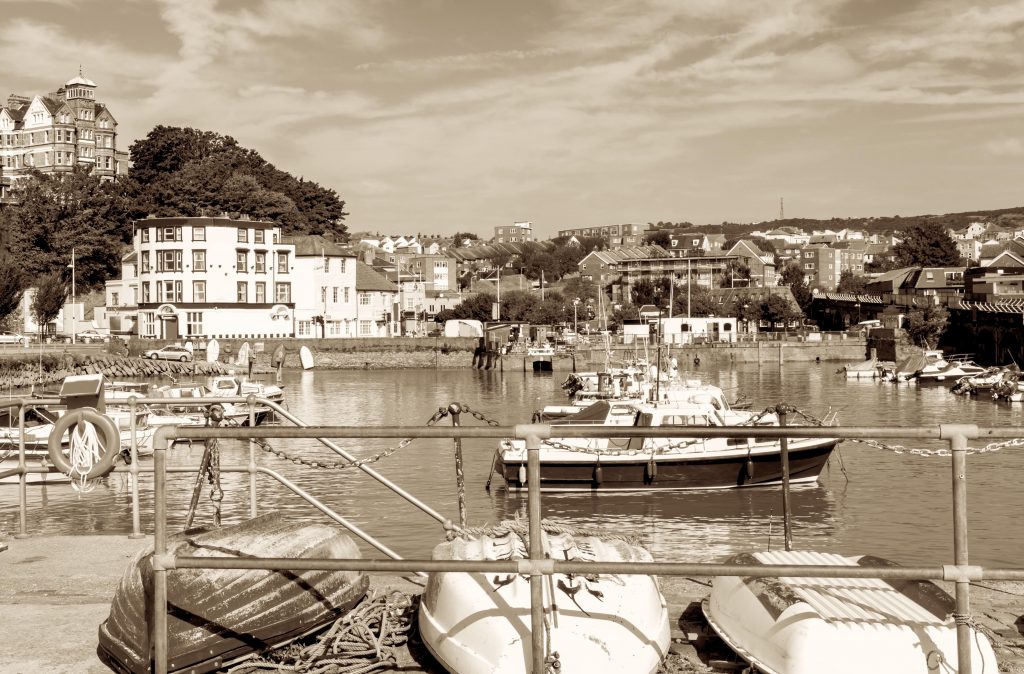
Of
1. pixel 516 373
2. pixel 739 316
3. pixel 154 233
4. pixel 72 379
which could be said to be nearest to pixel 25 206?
pixel 154 233

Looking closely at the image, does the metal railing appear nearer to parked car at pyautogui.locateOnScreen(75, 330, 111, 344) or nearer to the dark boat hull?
the dark boat hull

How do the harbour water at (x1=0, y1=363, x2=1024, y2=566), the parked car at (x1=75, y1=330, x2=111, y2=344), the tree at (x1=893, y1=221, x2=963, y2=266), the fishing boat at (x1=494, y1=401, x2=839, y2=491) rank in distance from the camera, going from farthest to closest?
the tree at (x1=893, y1=221, x2=963, y2=266) → the parked car at (x1=75, y1=330, x2=111, y2=344) → the fishing boat at (x1=494, y1=401, x2=839, y2=491) → the harbour water at (x1=0, y1=363, x2=1024, y2=566)

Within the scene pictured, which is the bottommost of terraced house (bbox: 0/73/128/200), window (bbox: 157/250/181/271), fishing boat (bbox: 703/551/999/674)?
fishing boat (bbox: 703/551/999/674)

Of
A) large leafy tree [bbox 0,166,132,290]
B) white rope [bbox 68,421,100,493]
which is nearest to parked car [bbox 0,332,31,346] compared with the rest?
large leafy tree [bbox 0,166,132,290]

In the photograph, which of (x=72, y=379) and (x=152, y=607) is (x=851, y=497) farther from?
(x=152, y=607)

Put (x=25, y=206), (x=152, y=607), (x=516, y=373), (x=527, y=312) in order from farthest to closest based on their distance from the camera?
(x=527, y=312)
(x=25, y=206)
(x=516, y=373)
(x=152, y=607)

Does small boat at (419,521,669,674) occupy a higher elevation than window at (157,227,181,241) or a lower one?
lower

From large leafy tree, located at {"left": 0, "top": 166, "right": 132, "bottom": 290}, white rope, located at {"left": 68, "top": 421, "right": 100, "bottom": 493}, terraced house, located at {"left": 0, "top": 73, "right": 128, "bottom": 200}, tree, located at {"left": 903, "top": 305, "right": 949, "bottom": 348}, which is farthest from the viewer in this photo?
terraced house, located at {"left": 0, "top": 73, "right": 128, "bottom": 200}

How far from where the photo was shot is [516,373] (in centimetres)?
8838

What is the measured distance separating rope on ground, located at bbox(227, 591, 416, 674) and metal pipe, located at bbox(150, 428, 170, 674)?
69 cm

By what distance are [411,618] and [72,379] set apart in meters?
7.79

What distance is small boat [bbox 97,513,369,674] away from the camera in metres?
6.16

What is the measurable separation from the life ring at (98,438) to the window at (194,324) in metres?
81.5

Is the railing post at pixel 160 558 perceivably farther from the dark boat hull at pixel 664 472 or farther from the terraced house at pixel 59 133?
the terraced house at pixel 59 133
